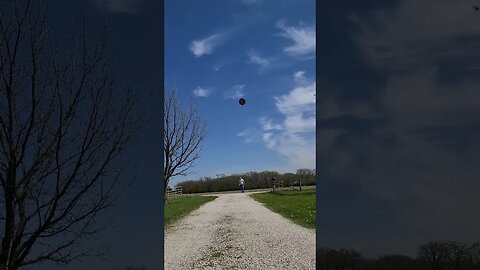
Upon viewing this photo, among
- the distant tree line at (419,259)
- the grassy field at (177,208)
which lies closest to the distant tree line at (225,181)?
the grassy field at (177,208)

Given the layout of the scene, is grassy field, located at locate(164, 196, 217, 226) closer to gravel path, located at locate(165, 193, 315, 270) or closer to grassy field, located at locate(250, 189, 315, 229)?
gravel path, located at locate(165, 193, 315, 270)

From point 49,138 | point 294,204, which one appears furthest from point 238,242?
point 294,204

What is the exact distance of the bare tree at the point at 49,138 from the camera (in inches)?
131

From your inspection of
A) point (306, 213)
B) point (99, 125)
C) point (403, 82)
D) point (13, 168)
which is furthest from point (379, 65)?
point (306, 213)

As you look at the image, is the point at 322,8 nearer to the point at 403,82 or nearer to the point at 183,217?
the point at 403,82

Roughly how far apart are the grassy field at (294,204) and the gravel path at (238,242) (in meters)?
0.36

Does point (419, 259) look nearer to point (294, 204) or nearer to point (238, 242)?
point (238, 242)

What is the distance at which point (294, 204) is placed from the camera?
13.4 m

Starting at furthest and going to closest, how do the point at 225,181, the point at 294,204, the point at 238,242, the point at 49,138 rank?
the point at 294,204 → the point at 225,181 → the point at 238,242 → the point at 49,138

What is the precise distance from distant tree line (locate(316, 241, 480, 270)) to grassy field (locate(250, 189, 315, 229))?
18.0 ft

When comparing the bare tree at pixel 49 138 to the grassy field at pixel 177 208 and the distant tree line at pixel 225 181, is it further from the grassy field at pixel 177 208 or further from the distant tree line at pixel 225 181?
the grassy field at pixel 177 208

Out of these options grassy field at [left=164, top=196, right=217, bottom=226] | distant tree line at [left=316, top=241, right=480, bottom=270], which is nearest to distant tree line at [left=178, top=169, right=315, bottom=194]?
grassy field at [left=164, top=196, right=217, bottom=226]

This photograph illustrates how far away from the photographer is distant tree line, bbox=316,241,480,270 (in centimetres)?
369

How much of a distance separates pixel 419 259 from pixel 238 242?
4.17m
